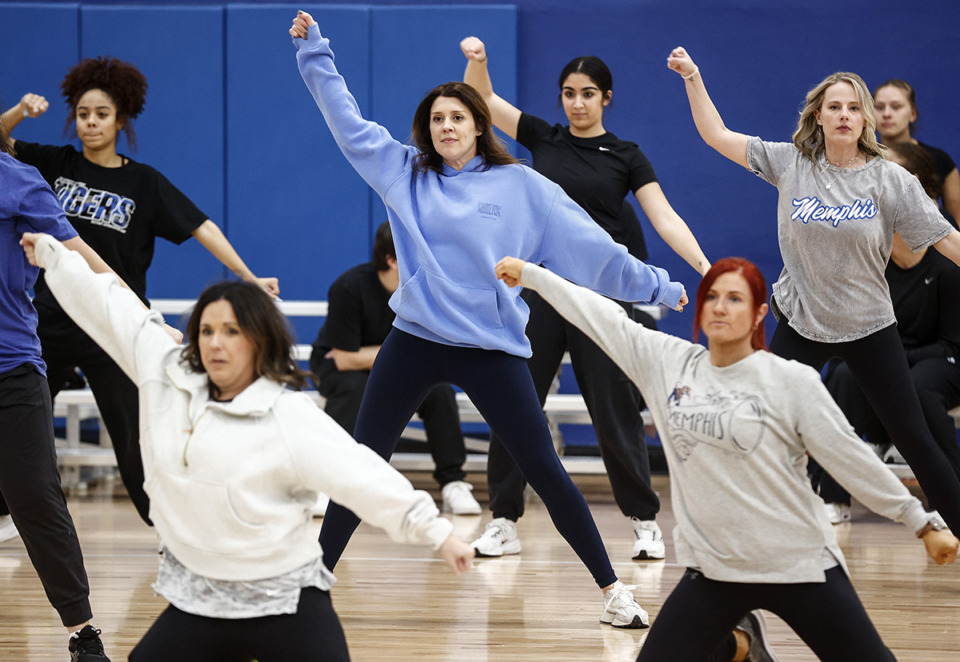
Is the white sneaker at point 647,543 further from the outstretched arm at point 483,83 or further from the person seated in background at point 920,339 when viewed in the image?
the outstretched arm at point 483,83

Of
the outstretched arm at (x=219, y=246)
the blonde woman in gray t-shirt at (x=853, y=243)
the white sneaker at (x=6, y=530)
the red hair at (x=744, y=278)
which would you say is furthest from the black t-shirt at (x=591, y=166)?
the white sneaker at (x=6, y=530)

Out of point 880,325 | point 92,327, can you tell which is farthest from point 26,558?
point 880,325

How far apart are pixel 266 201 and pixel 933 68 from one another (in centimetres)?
371

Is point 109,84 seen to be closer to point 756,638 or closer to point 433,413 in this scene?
point 433,413

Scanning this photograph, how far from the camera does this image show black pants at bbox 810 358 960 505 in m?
4.68

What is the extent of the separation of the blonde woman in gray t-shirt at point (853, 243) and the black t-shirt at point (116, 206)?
178cm

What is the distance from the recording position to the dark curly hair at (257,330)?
2.16 meters

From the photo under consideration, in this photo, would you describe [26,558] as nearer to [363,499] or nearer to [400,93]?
[363,499]

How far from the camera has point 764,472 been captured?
86.1 inches

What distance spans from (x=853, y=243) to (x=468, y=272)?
1151 mm

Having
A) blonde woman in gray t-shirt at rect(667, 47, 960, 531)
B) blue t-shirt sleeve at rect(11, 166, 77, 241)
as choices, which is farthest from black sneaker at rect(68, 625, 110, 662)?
blonde woman in gray t-shirt at rect(667, 47, 960, 531)

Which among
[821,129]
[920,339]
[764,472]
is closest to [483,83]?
[821,129]

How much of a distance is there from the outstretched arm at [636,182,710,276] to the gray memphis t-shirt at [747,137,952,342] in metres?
0.29

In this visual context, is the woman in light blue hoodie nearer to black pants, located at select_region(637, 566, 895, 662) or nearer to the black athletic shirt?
black pants, located at select_region(637, 566, 895, 662)
